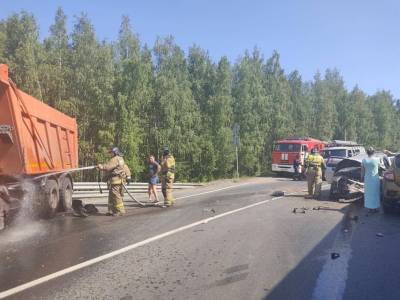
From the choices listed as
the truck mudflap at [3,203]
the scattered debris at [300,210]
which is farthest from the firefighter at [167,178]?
the truck mudflap at [3,203]

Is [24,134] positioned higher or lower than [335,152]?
higher

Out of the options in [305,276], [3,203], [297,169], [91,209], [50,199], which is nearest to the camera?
[305,276]

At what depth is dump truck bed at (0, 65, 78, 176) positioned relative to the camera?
9336 mm

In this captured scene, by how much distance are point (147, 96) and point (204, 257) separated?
976 inches

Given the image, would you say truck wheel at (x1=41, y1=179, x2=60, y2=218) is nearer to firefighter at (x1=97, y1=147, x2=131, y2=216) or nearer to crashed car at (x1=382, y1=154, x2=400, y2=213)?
firefighter at (x1=97, y1=147, x2=131, y2=216)

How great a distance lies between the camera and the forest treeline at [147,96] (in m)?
28.7

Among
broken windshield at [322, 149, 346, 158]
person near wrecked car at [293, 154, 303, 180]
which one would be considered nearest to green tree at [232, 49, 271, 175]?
person near wrecked car at [293, 154, 303, 180]

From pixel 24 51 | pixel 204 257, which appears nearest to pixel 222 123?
pixel 24 51

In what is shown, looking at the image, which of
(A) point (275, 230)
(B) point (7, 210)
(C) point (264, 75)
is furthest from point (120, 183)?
(C) point (264, 75)

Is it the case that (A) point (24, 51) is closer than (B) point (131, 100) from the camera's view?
Yes

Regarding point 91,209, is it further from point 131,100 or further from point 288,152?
point 288,152

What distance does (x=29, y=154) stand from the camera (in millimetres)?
9859

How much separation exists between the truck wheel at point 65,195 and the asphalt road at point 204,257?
1076 mm

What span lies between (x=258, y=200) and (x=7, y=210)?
7.47 meters
